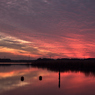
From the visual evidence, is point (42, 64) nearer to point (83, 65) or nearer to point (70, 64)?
point (70, 64)

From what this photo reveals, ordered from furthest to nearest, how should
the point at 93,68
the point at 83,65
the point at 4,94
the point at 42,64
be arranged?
the point at 42,64, the point at 83,65, the point at 93,68, the point at 4,94

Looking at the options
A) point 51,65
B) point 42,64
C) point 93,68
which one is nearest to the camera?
point 93,68

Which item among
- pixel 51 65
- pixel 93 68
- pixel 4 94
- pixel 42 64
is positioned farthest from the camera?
pixel 42 64

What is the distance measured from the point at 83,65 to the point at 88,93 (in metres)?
28.6

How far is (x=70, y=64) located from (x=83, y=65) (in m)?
5.24

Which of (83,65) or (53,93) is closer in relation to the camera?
(53,93)

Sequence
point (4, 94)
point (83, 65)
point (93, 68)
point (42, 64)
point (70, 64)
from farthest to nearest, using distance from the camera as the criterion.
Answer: point (42, 64) → point (70, 64) → point (83, 65) → point (93, 68) → point (4, 94)

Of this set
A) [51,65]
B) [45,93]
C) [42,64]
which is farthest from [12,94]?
[42,64]

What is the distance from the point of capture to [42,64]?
65.3m

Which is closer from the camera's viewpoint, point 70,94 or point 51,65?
point 70,94

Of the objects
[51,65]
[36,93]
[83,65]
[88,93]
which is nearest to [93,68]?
[83,65]

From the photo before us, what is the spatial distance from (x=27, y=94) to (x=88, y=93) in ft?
24.7

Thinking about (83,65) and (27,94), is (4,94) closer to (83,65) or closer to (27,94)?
(27,94)

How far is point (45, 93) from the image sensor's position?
16.8m
